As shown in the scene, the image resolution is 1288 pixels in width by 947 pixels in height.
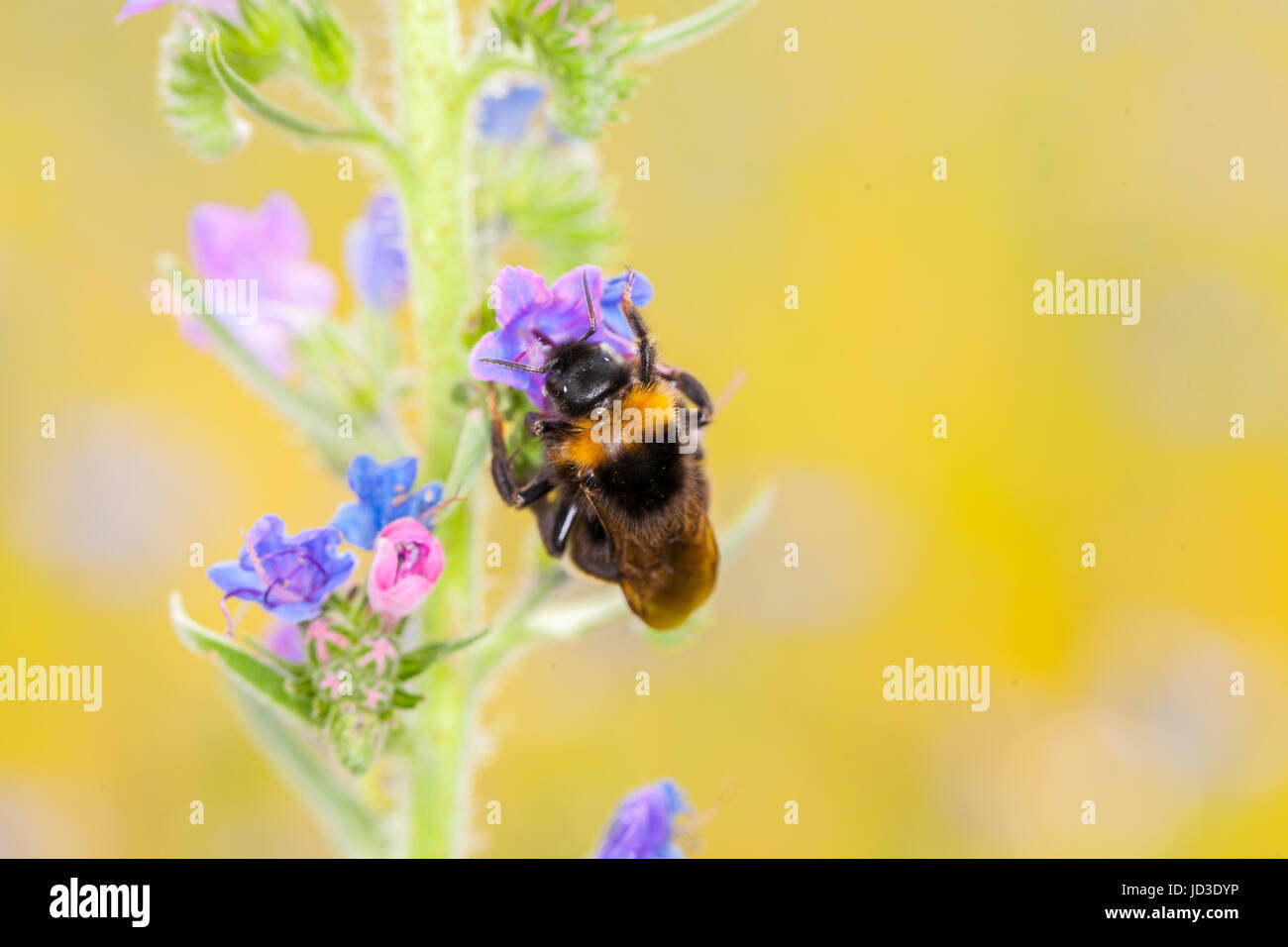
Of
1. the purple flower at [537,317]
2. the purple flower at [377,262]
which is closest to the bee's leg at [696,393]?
the purple flower at [537,317]

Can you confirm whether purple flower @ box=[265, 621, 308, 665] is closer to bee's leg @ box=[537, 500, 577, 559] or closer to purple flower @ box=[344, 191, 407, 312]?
bee's leg @ box=[537, 500, 577, 559]

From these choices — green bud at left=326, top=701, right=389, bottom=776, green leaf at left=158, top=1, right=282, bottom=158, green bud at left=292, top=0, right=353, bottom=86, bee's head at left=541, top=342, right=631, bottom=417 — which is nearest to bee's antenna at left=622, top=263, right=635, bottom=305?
bee's head at left=541, top=342, right=631, bottom=417

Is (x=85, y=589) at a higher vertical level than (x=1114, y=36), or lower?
lower

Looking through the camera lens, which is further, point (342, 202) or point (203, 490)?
point (342, 202)

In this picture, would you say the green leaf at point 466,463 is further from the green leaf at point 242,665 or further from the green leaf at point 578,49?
the green leaf at point 578,49
